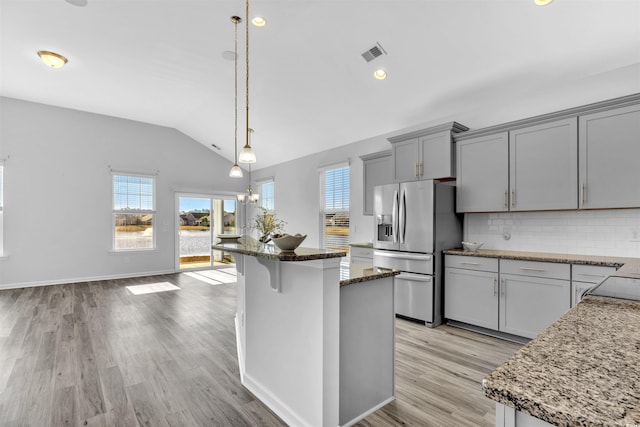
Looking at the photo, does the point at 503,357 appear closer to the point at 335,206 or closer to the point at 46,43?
the point at 335,206

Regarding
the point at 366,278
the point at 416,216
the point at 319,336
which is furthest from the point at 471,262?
the point at 319,336

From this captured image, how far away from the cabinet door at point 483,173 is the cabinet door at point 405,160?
0.54 meters

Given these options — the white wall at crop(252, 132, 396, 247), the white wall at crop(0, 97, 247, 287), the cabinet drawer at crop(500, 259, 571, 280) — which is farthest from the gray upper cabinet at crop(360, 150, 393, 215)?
the white wall at crop(0, 97, 247, 287)

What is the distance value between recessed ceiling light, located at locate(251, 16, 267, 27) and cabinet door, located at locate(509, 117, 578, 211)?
314cm

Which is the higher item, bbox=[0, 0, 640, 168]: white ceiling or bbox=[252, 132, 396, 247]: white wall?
bbox=[0, 0, 640, 168]: white ceiling

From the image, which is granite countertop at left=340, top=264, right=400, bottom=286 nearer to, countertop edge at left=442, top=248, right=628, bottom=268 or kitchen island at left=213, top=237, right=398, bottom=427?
kitchen island at left=213, top=237, right=398, bottom=427

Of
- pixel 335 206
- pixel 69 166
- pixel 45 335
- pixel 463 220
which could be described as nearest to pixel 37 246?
pixel 69 166

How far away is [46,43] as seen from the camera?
438 cm

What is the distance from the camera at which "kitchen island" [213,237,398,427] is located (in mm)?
1839

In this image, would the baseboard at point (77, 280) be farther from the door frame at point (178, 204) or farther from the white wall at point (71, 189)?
the door frame at point (178, 204)

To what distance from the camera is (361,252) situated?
16.1ft

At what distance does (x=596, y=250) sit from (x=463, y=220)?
1401 millimetres

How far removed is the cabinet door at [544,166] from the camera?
313 cm

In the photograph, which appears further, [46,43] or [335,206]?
[335,206]
